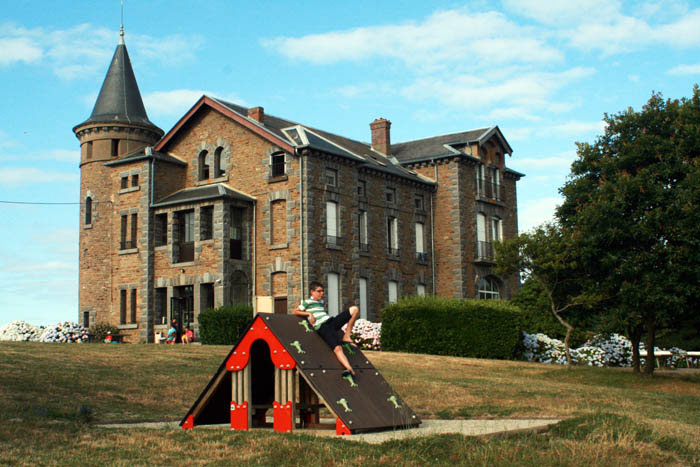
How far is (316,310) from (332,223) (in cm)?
2475

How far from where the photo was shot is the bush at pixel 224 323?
31.5 metres

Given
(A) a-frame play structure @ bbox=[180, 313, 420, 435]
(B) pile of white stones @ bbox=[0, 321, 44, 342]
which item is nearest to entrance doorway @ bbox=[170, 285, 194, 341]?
(B) pile of white stones @ bbox=[0, 321, 44, 342]

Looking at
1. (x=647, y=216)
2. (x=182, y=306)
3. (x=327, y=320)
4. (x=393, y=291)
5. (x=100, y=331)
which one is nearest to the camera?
(x=327, y=320)

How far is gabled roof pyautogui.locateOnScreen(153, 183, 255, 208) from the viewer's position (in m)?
36.3

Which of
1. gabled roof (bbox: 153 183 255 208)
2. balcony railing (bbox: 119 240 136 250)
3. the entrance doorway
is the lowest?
the entrance doorway

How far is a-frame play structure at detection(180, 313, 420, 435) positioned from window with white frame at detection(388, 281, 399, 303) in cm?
2780

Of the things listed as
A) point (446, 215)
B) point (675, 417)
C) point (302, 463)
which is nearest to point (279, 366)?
point (302, 463)

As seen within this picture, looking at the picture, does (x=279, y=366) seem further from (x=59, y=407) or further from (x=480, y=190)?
(x=480, y=190)

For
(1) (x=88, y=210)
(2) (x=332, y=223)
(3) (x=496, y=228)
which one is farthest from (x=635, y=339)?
(1) (x=88, y=210)

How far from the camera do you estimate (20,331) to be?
108 feet

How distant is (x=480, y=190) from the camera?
148 feet

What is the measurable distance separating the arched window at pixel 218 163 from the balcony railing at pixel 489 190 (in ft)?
47.6

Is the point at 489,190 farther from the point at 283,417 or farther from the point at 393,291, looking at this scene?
the point at 283,417

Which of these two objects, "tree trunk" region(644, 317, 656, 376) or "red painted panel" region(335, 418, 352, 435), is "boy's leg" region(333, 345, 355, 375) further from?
"tree trunk" region(644, 317, 656, 376)
